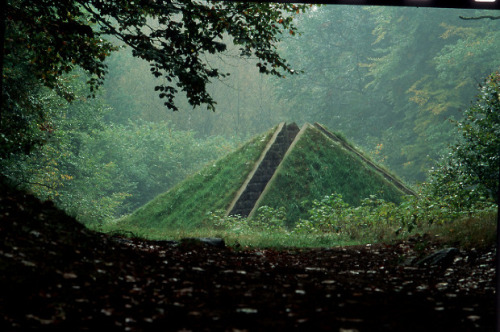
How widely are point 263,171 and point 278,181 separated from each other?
43.1 inches

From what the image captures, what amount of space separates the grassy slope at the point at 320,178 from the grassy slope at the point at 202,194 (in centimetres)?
168

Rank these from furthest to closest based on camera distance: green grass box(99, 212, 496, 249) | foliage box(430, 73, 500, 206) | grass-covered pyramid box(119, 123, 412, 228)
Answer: grass-covered pyramid box(119, 123, 412, 228) → foliage box(430, 73, 500, 206) → green grass box(99, 212, 496, 249)

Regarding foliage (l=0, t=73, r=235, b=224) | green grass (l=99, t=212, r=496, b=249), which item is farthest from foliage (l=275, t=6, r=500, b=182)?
green grass (l=99, t=212, r=496, b=249)

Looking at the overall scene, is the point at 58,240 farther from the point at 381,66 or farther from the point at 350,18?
the point at 350,18

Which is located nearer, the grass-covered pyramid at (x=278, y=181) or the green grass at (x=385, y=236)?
the green grass at (x=385, y=236)

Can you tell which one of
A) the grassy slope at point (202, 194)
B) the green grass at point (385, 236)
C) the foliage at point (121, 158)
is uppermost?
the foliage at point (121, 158)

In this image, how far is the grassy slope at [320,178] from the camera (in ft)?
58.3

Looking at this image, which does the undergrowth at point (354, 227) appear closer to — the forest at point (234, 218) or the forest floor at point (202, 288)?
the forest at point (234, 218)

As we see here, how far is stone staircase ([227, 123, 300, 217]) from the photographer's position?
1784 centimetres

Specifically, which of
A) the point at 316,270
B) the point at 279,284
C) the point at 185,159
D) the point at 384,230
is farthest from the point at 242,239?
the point at 185,159

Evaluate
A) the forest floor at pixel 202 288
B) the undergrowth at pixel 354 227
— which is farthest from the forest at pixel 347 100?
A: the forest floor at pixel 202 288

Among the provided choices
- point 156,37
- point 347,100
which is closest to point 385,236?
point 156,37

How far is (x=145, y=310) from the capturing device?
16.5ft

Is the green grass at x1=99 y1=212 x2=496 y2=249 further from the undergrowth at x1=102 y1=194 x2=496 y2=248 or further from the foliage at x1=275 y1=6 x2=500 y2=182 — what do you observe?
the foliage at x1=275 y1=6 x2=500 y2=182
